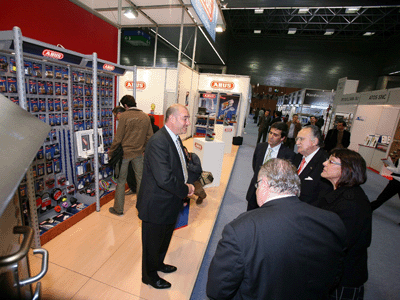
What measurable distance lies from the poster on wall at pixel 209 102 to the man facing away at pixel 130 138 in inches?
295

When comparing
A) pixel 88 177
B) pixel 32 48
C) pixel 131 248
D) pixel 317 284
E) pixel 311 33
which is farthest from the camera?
pixel 311 33

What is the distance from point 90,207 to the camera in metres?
3.16

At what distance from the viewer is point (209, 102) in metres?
10.5

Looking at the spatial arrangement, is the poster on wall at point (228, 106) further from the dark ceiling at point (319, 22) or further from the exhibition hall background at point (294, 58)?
the dark ceiling at point (319, 22)

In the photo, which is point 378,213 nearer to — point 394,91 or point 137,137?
point 394,91

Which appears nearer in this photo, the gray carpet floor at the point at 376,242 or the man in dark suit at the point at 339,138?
the gray carpet floor at the point at 376,242

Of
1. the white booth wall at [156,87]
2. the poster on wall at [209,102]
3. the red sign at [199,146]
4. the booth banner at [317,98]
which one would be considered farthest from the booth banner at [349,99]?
the red sign at [199,146]

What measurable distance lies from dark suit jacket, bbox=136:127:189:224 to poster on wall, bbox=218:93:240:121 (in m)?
8.73

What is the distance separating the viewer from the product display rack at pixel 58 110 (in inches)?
81.6

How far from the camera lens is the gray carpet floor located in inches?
93.8

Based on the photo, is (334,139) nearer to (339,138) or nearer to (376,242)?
(339,138)

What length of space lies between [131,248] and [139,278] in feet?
1.54

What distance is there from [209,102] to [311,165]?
28.6ft

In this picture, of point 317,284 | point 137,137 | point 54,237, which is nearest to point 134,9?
point 137,137
